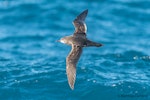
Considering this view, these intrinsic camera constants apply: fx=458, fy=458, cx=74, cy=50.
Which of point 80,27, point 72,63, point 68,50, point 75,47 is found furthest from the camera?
point 68,50

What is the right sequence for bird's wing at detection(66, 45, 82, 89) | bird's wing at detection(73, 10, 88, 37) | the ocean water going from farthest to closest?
the ocean water
bird's wing at detection(73, 10, 88, 37)
bird's wing at detection(66, 45, 82, 89)

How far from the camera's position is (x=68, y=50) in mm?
17391

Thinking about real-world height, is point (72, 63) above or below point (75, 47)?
below

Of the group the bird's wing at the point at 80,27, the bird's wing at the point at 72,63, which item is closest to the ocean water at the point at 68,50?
the bird's wing at the point at 72,63

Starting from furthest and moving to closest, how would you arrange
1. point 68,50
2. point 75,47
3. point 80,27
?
1. point 68,50
2. point 80,27
3. point 75,47

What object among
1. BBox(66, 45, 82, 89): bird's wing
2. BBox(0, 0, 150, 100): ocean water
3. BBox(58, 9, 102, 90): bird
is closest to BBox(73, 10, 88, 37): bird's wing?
BBox(58, 9, 102, 90): bird

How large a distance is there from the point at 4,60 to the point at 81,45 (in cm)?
457

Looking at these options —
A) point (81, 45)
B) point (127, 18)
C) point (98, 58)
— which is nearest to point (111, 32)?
point (127, 18)

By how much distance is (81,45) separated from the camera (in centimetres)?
1285

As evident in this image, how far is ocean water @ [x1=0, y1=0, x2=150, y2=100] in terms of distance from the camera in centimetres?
1415

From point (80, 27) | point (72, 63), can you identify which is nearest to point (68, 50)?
point (80, 27)

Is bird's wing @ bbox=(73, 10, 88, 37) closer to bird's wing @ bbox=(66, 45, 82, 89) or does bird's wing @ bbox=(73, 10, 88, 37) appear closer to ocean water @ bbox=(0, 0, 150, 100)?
bird's wing @ bbox=(66, 45, 82, 89)

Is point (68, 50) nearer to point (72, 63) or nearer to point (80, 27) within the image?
point (80, 27)

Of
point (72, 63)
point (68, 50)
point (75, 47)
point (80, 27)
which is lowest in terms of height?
point (68, 50)
